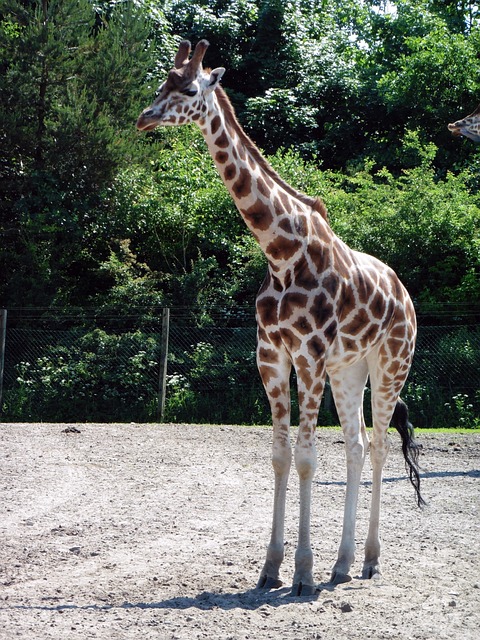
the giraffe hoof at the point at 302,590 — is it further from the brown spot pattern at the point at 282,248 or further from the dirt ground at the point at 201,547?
the brown spot pattern at the point at 282,248

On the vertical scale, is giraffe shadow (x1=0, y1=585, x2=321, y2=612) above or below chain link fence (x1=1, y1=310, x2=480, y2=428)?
below

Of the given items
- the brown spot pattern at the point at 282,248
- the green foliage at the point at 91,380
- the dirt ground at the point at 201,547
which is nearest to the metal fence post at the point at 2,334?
the green foliage at the point at 91,380

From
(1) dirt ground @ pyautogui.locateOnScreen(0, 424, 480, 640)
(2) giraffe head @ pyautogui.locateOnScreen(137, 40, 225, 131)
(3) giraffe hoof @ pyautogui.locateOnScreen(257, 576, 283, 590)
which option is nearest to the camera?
(1) dirt ground @ pyautogui.locateOnScreen(0, 424, 480, 640)

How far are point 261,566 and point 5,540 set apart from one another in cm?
196

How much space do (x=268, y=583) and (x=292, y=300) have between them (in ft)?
5.88

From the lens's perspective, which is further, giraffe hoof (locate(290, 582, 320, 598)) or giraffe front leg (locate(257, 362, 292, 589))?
giraffe front leg (locate(257, 362, 292, 589))

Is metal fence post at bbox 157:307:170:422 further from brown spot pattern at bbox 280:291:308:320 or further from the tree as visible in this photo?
brown spot pattern at bbox 280:291:308:320

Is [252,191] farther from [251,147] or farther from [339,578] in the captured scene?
[339,578]

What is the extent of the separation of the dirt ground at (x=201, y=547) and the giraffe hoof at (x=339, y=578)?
9 centimetres

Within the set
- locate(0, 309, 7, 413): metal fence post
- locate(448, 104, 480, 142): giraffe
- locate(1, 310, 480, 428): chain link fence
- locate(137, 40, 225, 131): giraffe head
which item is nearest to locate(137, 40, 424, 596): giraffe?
locate(137, 40, 225, 131): giraffe head

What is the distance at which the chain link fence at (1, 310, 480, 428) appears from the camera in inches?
606

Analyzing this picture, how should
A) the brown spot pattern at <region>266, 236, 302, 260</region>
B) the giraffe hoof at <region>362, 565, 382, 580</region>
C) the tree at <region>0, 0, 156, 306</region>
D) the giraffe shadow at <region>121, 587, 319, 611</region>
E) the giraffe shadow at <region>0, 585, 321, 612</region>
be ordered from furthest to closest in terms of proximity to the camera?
the tree at <region>0, 0, 156, 306</region>
the giraffe hoof at <region>362, 565, 382, 580</region>
the brown spot pattern at <region>266, 236, 302, 260</region>
the giraffe shadow at <region>121, 587, 319, 611</region>
the giraffe shadow at <region>0, 585, 321, 612</region>

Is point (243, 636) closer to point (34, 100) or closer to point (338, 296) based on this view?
point (338, 296)

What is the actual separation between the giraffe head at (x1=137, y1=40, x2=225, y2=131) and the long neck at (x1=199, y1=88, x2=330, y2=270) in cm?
12
